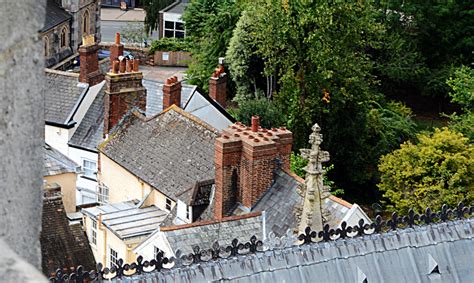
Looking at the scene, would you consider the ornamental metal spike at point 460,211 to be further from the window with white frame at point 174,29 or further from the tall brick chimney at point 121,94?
the window with white frame at point 174,29

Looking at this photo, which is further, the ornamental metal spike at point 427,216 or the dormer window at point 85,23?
the dormer window at point 85,23

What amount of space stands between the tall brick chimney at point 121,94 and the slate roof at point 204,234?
38.5ft

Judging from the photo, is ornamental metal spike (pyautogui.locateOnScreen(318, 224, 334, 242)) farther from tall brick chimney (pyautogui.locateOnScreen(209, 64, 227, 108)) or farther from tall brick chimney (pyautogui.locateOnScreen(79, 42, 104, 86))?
tall brick chimney (pyautogui.locateOnScreen(79, 42, 104, 86))

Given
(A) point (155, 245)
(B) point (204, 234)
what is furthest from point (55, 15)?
(B) point (204, 234)

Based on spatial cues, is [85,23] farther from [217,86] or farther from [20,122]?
[20,122]

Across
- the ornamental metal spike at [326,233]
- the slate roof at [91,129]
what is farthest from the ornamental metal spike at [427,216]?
the slate roof at [91,129]

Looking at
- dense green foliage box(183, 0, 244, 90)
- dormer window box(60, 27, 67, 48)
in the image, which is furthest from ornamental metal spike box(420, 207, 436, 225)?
dormer window box(60, 27, 67, 48)

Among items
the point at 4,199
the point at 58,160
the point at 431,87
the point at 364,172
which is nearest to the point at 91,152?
the point at 58,160

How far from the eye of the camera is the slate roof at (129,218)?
28203mm

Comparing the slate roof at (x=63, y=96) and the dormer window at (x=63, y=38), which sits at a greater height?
the slate roof at (x=63, y=96)

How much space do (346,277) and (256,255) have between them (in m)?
1.34

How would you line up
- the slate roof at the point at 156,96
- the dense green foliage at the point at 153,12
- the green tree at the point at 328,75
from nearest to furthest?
the slate roof at the point at 156,96 → the green tree at the point at 328,75 → the dense green foliage at the point at 153,12

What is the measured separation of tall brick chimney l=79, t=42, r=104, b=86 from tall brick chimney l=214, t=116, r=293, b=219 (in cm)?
1420

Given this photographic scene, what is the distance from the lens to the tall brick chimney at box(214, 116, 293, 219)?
79.8 ft
